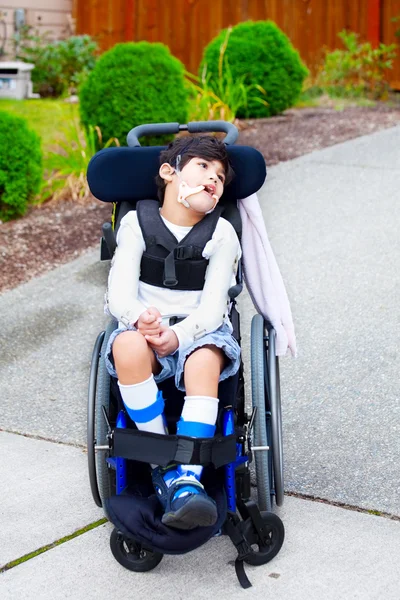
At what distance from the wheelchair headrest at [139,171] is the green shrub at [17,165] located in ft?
11.4

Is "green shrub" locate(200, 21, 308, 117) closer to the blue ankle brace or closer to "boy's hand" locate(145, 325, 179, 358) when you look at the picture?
"boy's hand" locate(145, 325, 179, 358)

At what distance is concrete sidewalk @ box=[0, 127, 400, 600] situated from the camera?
3076mm

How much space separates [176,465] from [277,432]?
0.38 m

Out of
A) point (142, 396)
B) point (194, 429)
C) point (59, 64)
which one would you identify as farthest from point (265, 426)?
point (59, 64)

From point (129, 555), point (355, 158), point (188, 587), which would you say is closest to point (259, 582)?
point (188, 587)

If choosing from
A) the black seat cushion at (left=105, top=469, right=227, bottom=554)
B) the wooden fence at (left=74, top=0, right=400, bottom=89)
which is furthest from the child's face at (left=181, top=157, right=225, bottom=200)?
the wooden fence at (left=74, top=0, right=400, bottom=89)

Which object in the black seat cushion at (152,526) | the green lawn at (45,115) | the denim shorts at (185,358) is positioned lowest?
the black seat cushion at (152,526)

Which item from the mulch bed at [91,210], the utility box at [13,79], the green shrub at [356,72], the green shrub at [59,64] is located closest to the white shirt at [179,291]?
the mulch bed at [91,210]

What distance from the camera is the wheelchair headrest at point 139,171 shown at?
3.47 m

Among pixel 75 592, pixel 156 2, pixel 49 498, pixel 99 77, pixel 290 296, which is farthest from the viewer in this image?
pixel 156 2

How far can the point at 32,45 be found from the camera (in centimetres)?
1272

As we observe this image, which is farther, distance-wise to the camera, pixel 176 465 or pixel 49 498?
pixel 49 498

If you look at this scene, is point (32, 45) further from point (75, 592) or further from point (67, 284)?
point (75, 592)

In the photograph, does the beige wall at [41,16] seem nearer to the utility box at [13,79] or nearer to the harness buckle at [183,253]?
the utility box at [13,79]
